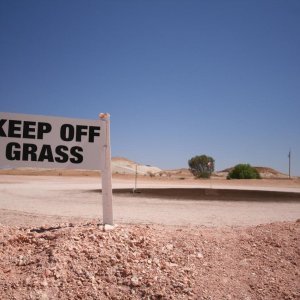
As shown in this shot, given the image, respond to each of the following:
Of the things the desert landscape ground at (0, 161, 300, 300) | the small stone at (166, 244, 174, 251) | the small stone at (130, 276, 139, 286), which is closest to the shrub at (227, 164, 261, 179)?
the desert landscape ground at (0, 161, 300, 300)

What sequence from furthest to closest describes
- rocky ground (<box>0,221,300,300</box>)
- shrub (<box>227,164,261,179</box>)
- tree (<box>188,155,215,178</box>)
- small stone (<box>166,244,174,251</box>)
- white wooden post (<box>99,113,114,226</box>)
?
tree (<box>188,155,215,178</box>) → shrub (<box>227,164,261,179</box>) → white wooden post (<box>99,113,114,226</box>) → small stone (<box>166,244,174,251</box>) → rocky ground (<box>0,221,300,300</box>)

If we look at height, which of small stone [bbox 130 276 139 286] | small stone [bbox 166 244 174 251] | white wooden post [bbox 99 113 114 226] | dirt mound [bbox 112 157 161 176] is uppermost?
dirt mound [bbox 112 157 161 176]

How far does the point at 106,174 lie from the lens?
19.2ft

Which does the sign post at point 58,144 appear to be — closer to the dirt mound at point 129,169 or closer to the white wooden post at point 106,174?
Answer: the white wooden post at point 106,174

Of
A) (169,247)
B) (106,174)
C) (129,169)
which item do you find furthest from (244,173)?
(169,247)

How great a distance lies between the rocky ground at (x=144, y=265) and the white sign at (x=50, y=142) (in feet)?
3.66

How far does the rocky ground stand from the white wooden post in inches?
14.3

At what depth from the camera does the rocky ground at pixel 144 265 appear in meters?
4.01

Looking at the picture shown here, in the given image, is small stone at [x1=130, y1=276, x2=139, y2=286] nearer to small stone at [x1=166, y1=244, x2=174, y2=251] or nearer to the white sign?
small stone at [x1=166, y1=244, x2=174, y2=251]

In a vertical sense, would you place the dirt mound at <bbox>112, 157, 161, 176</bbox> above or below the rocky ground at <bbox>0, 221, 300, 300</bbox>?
above

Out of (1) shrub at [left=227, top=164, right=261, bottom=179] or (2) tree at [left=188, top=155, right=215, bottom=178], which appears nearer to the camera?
(1) shrub at [left=227, top=164, right=261, bottom=179]

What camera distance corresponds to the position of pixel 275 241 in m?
5.25

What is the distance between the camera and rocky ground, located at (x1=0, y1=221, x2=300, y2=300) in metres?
4.01

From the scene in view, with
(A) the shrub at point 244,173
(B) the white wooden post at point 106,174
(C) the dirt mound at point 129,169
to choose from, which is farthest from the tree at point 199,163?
(B) the white wooden post at point 106,174
